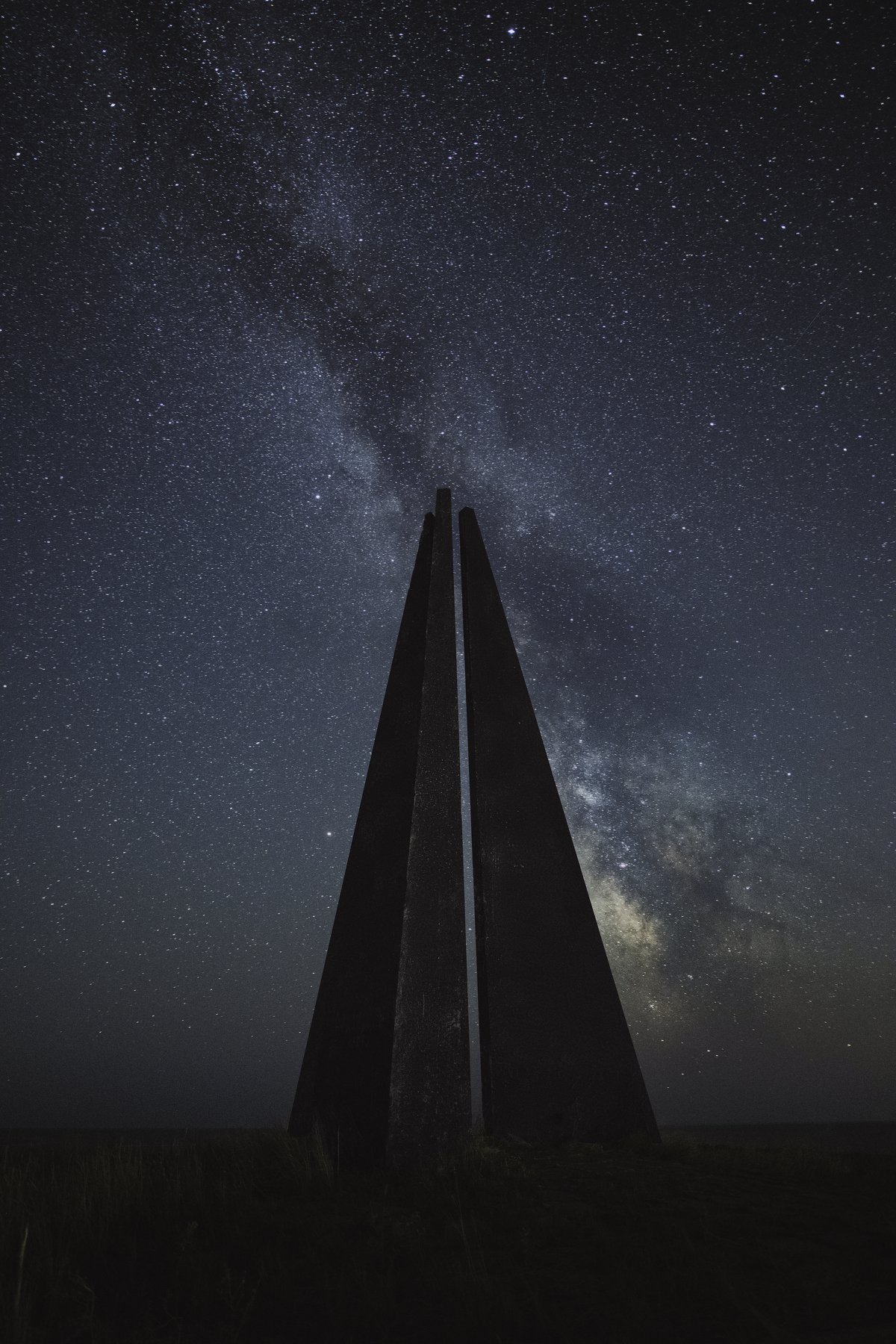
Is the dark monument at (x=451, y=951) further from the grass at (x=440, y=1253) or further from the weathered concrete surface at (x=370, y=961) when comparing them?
the grass at (x=440, y=1253)

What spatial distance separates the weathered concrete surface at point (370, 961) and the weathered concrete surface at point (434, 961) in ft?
0.27

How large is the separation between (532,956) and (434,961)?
1.37 meters

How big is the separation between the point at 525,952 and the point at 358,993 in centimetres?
173

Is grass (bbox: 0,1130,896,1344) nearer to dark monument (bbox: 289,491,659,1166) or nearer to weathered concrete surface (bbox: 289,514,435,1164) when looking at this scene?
weathered concrete surface (bbox: 289,514,435,1164)

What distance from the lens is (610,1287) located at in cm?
287

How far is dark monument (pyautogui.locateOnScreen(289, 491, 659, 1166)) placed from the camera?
5.84 meters

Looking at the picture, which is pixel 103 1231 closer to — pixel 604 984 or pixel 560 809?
pixel 604 984

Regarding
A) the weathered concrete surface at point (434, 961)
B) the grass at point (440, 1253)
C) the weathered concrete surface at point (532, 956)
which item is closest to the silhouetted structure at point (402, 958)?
the weathered concrete surface at point (434, 961)

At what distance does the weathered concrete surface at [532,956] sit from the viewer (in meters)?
6.68

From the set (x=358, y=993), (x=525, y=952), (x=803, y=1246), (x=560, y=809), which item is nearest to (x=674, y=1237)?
(x=803, y=1246)

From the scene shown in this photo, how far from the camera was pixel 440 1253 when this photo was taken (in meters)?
3.30

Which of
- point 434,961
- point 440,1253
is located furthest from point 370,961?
point 440,1253

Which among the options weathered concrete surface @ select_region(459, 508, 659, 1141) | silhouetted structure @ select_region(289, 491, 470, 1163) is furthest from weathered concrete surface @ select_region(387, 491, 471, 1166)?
weathered concrete surface @ select_region(459, 508, 659, 1141)

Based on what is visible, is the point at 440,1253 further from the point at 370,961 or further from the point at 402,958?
the point at 370,961
